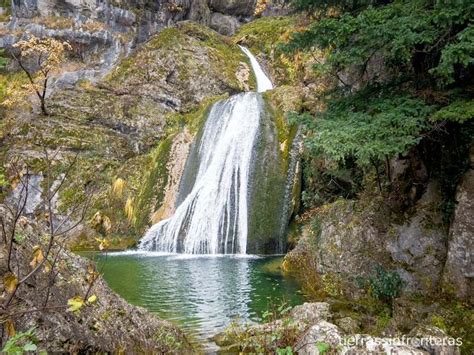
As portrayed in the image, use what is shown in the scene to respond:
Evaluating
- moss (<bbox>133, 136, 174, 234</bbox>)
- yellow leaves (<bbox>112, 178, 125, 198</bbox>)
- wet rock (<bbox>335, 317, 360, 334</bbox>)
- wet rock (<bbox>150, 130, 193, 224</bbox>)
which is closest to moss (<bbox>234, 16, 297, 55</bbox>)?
wet rock (<bbox>150, 130, 193, 224</bbox>)

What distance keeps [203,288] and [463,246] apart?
18.3 feet

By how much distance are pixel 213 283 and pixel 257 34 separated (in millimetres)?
26786

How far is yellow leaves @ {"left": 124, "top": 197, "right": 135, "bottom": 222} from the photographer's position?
1969 cm

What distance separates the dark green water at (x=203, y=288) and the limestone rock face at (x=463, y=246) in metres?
2.90

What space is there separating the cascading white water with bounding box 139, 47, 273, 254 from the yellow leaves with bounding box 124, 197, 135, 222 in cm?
167

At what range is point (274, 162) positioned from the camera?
55.3 feet

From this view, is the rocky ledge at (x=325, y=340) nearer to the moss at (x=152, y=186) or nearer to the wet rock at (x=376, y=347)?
the wet rock at (x=376, y=347)

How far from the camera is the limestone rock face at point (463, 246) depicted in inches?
225

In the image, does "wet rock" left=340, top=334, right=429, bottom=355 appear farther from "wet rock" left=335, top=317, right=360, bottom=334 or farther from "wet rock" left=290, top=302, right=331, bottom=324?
"wet rock" left=290, top=302, right=331, bottom=324

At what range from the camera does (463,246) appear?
19.1ft

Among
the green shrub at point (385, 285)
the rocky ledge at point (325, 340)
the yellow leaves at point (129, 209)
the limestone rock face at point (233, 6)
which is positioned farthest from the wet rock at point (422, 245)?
the limestone rock face at point (233, 6)

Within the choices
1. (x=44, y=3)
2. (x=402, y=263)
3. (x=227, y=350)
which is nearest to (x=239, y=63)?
(x=44, y=3)

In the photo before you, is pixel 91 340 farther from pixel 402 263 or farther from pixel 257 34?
pixel 257 34

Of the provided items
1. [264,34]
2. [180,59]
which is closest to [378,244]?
[180,59]
